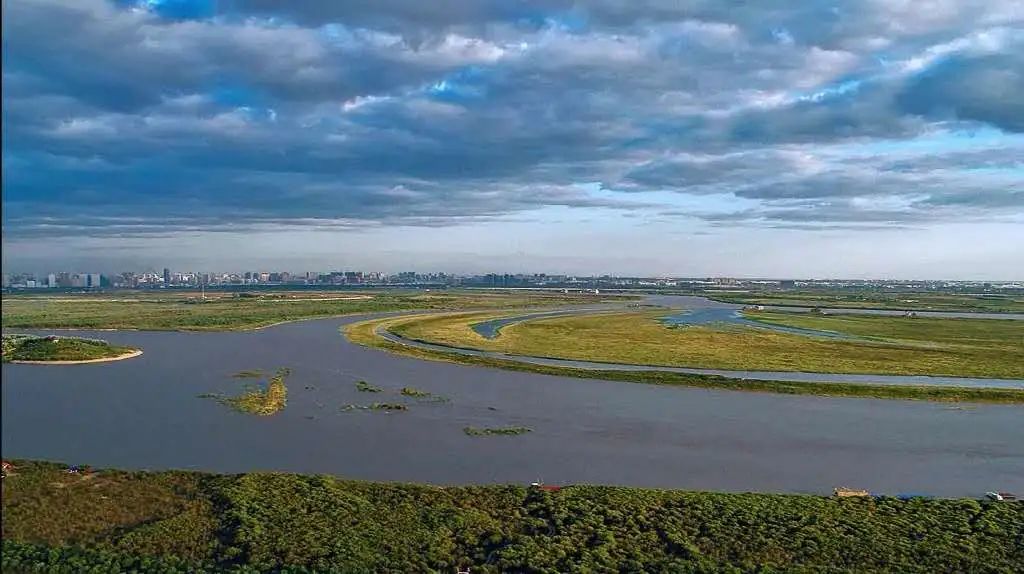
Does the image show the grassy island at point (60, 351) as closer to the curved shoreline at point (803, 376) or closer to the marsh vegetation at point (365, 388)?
the marsh vegetation at point (365, 388)

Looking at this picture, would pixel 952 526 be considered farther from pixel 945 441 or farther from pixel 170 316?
pixel 170 316

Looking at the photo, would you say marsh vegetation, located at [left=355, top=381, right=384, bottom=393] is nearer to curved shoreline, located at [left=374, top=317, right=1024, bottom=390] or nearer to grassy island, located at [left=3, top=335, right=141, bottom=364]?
curved shoreline, located at [left=374, top=317, right=1024, bottom=390]

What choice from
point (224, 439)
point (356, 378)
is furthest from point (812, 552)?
point (356, 378)

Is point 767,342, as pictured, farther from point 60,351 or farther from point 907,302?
point 907,302

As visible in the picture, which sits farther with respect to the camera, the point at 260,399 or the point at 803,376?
the point at 803,376

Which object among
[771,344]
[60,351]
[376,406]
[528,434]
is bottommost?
[528,434]

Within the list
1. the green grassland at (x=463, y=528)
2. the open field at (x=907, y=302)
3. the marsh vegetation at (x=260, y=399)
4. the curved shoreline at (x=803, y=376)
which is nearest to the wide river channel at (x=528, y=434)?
the marsh vegetation at (x=260, y=399)

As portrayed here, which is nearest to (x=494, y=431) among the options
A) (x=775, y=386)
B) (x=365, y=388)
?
(x=365, y=388)
